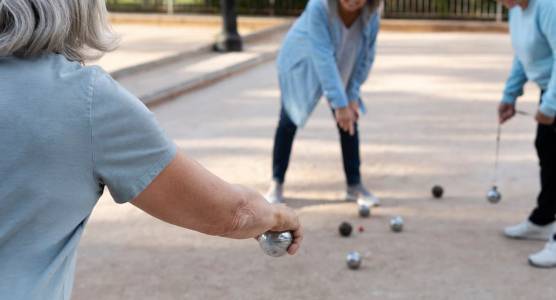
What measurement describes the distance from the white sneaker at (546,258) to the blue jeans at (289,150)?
1.49m

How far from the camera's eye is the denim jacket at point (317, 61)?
5695 millimetres

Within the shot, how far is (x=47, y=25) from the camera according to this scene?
5.99 feet

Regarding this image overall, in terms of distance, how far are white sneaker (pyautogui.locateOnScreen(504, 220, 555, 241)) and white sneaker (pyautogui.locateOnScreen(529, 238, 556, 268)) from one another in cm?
39

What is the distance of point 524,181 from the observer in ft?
22.0

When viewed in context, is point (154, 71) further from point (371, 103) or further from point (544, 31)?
point (544, 31)

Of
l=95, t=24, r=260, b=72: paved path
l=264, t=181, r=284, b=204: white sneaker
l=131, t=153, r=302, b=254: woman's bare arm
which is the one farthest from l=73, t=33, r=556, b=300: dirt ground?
l=131, t=153, r=302, b=254: woman's bare arm

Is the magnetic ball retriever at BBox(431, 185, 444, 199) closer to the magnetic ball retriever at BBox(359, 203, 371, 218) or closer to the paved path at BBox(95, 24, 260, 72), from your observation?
the magnetic ball retriever at BBox(359, 203, 371, 218)

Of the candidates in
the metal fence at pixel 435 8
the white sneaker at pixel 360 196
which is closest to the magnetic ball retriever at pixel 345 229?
the white sneaker at pixel 360 196

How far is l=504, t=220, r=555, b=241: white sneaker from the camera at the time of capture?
5453 millimetres

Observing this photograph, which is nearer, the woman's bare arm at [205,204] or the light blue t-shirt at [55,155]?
the light blue t-shirt at [55,155]

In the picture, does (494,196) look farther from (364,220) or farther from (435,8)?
(435,8)

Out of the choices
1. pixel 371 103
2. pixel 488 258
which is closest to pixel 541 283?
pixel 488 258

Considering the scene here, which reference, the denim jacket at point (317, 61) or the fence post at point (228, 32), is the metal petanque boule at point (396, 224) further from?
the fence post at point (228, 32)

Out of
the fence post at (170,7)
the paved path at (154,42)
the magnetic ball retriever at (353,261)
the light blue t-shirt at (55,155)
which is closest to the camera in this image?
the light blue t-shirt at (55,155)
